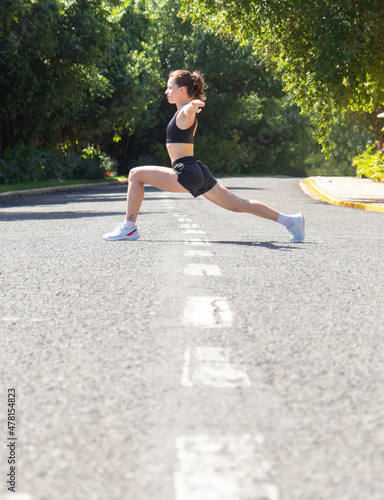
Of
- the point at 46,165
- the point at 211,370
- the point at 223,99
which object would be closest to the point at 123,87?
the point at 46,165

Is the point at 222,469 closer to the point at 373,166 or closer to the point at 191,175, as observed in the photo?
the point at 191,175

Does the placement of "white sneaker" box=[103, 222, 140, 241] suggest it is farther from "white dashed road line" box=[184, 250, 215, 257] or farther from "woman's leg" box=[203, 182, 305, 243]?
"white dashed road line" box=[184, 250, 215, 257]

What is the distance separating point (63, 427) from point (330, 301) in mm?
2953

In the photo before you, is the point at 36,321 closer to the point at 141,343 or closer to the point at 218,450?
the point at 141,343

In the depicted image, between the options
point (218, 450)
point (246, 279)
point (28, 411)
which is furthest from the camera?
point (246, 279)

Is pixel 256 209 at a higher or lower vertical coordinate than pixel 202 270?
higher

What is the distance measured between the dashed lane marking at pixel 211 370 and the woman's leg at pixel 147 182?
16.8ft

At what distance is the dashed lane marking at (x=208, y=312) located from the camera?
15.3 ft

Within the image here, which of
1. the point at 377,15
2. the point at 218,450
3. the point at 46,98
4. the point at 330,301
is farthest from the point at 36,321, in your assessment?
the point at 46,98

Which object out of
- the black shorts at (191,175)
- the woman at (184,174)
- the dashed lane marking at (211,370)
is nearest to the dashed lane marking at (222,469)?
the dashed lane marking at (211,370)

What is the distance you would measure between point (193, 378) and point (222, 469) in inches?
40.0

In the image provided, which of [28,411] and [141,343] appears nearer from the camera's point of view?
[28,411]

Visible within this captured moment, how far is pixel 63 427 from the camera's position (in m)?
2.88

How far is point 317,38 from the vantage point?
22125 mm
